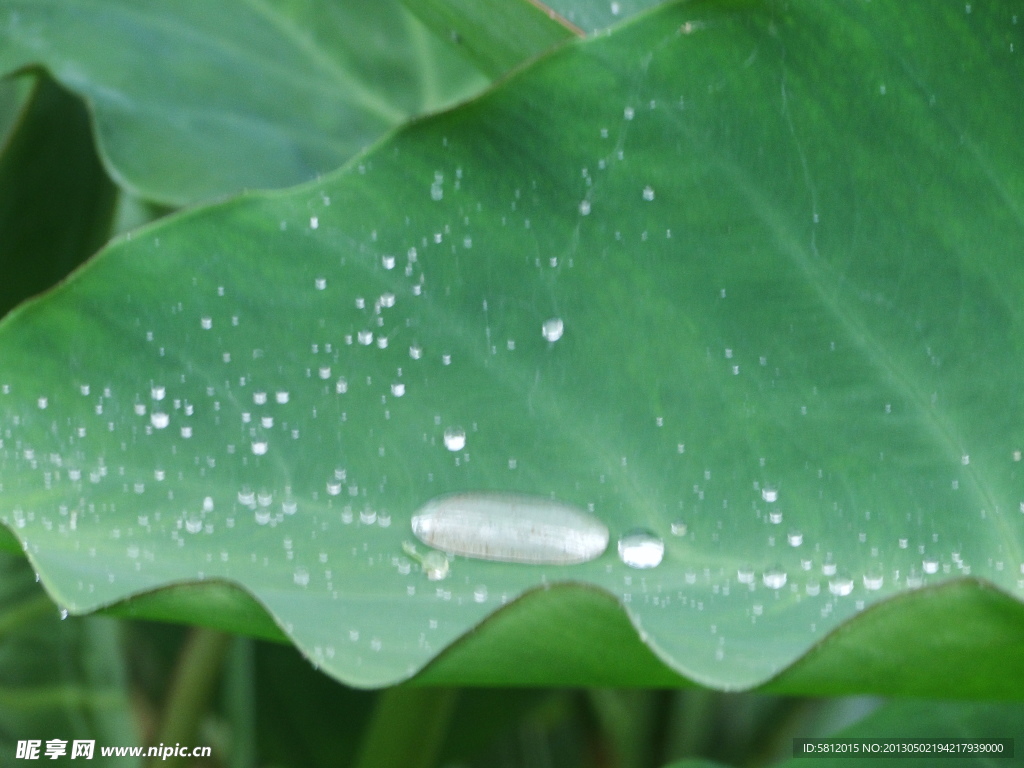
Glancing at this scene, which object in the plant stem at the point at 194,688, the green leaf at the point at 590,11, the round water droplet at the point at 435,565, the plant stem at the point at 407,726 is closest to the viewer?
the round water droplet at the point at 435,565

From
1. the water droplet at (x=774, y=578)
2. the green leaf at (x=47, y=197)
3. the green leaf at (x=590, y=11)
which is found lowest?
the green leaf at (x=47, y=197)

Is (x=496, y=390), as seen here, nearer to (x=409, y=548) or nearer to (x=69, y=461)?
(x=409, y=548)

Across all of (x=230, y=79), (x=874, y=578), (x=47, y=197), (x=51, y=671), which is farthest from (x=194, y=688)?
(x=874, y=578)

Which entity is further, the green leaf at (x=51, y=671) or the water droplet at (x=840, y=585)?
the green leaf at (x=51, y=671)

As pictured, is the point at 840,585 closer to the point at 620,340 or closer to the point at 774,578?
the point at 774,578

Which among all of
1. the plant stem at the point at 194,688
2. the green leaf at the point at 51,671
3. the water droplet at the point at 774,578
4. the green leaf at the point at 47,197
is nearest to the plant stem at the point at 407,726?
the plant stem at the point at 194,688

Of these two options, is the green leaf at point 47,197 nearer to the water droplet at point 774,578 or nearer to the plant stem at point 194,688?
the plant stem at point 194,688

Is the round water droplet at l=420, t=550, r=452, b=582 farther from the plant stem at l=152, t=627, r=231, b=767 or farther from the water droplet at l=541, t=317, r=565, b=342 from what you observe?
the plant stem at l=152, t=627, r=231, b=767
